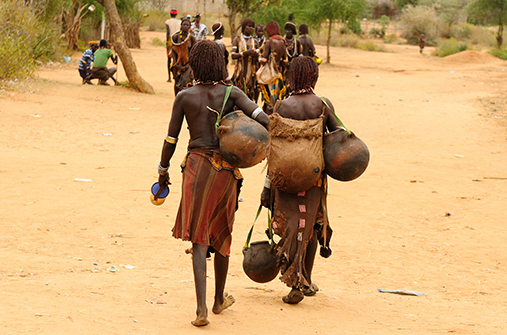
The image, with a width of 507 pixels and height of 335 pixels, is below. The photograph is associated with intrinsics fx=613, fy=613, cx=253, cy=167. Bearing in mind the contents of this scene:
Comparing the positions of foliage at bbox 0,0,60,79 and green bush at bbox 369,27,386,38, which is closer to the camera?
foliage at bbox 0,0,60,79

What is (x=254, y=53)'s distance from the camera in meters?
11.4

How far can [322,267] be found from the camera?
5.56m

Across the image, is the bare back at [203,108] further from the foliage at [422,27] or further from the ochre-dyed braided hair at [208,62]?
the foliage at [422,27]

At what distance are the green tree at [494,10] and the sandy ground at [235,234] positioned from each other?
79.5 feet

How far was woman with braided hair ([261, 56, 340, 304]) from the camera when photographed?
4234 mm

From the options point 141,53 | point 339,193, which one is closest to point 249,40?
point 339,193

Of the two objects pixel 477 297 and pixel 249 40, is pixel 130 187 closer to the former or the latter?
pixel 477 297

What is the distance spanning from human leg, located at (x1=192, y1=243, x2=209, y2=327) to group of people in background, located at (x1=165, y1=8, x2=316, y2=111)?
7510 mm

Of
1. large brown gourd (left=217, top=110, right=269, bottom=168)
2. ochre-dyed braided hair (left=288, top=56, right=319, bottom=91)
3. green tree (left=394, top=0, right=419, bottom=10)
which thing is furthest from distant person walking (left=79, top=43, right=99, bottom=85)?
green tree (left=394, top=0, right=419, bottom=10)

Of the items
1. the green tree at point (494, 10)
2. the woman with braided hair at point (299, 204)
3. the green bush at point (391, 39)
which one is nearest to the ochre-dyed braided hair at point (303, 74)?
the woman with braided hair at point (299, 204)

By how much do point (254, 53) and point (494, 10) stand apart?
29.0 metres

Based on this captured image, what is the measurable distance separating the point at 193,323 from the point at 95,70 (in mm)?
13888

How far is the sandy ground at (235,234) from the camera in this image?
12.8 feet

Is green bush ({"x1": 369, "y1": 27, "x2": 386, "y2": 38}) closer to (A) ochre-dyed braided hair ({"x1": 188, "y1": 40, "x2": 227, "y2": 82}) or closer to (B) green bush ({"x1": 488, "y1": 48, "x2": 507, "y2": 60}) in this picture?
(B) green bush ({"x1": 488, "y1": 48, "x2": 507, "y2": 60})
